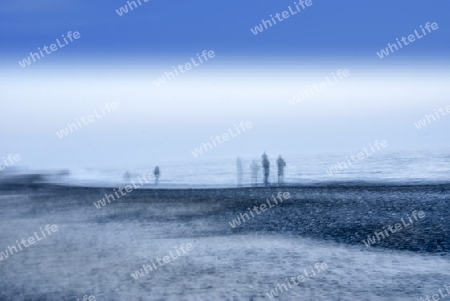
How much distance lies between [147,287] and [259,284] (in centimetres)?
150

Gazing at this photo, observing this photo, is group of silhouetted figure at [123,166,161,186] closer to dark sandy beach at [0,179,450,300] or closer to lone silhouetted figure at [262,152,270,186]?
lone silhouetted figure at [262,152,270,186]

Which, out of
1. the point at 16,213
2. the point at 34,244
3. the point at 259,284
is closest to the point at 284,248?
the point at 259,284

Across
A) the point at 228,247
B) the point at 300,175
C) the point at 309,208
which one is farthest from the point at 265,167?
the point at 228,247

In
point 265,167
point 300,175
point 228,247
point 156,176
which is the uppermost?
point 156,176

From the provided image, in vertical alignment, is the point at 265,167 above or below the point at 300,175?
above

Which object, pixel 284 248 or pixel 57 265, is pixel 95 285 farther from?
pixel 284 248

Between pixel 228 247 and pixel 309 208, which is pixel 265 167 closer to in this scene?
pixel 309 208

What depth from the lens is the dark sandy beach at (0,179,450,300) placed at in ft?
21.4

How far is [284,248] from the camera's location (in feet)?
29.4

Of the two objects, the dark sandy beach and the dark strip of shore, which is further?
the dark strip of shore

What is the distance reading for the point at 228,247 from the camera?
9.19 m

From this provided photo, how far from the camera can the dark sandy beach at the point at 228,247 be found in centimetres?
651

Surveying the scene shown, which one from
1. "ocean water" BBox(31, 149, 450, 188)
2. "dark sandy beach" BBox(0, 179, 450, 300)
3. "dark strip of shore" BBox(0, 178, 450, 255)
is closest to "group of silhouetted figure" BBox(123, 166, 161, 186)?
"ocean water" BBox(31, 149, 450, 188)

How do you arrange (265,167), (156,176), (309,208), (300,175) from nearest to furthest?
(309,208) < (265,167) < (156,176) < (300,175)
